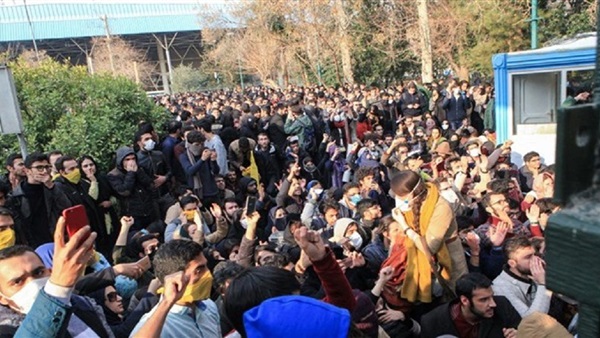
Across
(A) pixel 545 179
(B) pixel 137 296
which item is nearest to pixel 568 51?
(A) pixel 545 179

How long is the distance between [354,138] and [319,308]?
9.18 meters

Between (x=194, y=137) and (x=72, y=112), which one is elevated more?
(x=72, y=112)

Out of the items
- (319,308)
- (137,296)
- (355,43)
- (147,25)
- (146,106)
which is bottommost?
(137,296)

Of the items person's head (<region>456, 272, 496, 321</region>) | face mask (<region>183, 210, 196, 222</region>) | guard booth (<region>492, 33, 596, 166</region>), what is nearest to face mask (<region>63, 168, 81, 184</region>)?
face mask (<region>183, 210, 196, 222</region>)

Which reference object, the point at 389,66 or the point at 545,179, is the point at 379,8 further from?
the point at 545,179

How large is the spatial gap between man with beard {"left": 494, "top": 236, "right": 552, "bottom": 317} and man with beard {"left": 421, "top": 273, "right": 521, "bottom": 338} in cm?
13

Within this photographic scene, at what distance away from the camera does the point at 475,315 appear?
296 centimetres

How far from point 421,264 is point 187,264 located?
1.58 meters

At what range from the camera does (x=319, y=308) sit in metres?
1.46

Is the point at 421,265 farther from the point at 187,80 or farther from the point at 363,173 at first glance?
the point at 187,80

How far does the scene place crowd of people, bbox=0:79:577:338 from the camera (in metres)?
1.92

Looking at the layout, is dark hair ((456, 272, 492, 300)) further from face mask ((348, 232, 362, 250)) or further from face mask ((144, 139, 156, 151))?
face mask ((144, 139, 156, 151))

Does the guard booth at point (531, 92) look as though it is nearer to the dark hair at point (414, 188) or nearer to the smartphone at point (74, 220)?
the dark hair at point (414, 188)

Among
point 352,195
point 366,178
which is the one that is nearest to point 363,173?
point 366,178
